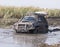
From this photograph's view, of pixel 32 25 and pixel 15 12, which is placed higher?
pixel 32 25

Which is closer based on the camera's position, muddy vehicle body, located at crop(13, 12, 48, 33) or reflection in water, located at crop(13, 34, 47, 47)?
reflection in water, located at crop(13, 34, 47, 47)

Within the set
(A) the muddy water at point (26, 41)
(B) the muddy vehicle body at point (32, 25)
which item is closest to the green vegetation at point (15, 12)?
(B) the muddy vehicle body at point (32, 25)

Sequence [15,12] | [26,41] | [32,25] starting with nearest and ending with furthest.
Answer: [26,41]
[32,25]
[15,12]

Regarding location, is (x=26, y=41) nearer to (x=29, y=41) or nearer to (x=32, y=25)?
(x=29, y=41)

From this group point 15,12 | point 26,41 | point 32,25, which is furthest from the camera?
point 15,12

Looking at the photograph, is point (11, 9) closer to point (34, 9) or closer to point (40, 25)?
point (34, 9)

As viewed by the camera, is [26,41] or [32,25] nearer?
[26,41]

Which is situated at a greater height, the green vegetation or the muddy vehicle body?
the muddy vehicle body

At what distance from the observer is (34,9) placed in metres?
46.8

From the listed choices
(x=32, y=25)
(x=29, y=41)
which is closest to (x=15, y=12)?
(x=32, y=25)

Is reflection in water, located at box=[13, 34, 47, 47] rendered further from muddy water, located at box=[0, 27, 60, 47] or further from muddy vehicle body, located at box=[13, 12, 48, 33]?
muddy vehicle body, located at box=[13, 12, 48, 33]

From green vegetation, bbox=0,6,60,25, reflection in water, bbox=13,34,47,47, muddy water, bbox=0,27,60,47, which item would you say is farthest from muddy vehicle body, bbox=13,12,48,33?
green vegetation, bbox=0,6,60,25

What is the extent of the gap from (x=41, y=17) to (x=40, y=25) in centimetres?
162

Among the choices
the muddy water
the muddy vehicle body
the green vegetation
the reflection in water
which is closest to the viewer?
the muddy water
